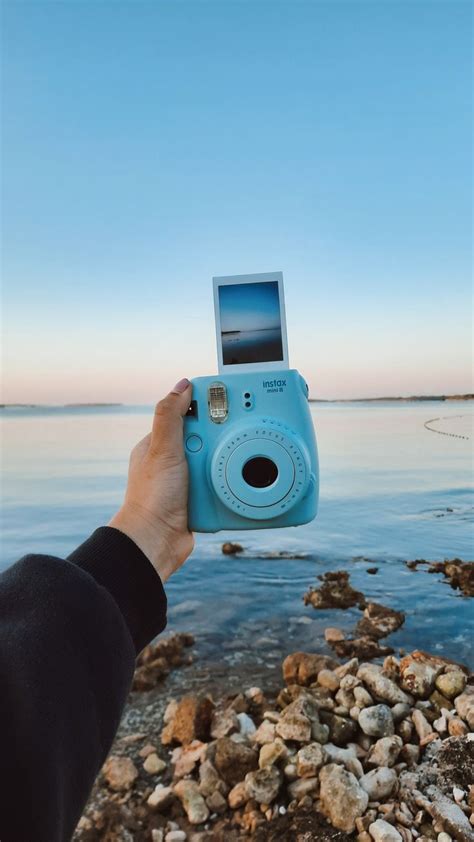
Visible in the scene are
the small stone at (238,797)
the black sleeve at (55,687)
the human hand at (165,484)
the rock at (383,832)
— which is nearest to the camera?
the black sleeve at (55,687)

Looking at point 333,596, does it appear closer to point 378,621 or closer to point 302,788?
point 378,621

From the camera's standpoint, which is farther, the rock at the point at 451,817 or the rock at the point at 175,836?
the rock at the point at 175,836

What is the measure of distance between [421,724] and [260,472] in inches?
110

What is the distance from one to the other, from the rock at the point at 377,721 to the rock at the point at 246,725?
70cm

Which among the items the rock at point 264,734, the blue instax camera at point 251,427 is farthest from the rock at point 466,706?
the blue instax camera at point 251,427

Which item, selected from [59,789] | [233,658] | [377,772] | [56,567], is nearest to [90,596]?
[56,567]

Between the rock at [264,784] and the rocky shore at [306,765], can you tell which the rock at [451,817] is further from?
the rock at [264,784]

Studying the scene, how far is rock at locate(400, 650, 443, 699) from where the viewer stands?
435 centimetres

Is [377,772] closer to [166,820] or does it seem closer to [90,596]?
[166,820]

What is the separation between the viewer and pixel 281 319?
2145 mm

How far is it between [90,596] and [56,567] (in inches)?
3.7

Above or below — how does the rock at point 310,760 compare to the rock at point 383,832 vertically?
above

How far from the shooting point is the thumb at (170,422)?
2051 mm

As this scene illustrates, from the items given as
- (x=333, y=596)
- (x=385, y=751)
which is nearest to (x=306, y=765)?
(x=385, y=751)
